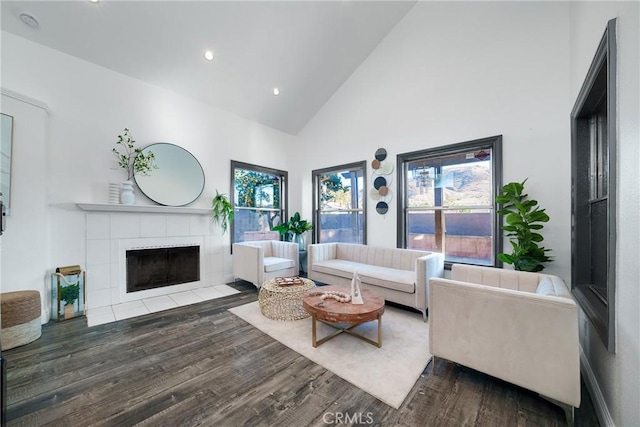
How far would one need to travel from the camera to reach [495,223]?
326 centimetres

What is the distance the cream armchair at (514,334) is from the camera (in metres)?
1.49

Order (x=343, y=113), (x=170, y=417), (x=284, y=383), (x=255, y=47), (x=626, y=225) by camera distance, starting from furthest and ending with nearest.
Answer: (x=343, y=113)
(x=255, y=47)
(x=284, y=383)
(x=170, y=417)
(x=626, y=225)

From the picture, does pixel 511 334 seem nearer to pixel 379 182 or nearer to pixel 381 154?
pixel 379 182

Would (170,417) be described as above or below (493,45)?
below

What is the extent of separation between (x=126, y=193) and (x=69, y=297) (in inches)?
55.1

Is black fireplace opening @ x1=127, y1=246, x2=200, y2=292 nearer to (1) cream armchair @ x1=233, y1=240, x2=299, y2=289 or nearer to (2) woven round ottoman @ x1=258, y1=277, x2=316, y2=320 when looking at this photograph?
(1) cream armchair @ x1=233, y1=240, x2=299, y2=289

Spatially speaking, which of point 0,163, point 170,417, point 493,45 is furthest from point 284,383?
point 493,45

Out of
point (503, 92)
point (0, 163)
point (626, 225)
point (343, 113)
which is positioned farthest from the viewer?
point (343, 113)

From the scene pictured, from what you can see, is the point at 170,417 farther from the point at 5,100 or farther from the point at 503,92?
the point at 503,92

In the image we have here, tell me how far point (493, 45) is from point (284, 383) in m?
4.51

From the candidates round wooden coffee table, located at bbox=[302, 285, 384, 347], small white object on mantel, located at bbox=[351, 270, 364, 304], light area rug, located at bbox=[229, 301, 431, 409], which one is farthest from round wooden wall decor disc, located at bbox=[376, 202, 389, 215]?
small white object on mantel, located at bbox=[351, 270, 364, 304]

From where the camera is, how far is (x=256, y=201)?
521cm

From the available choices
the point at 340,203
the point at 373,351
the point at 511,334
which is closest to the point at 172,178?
the point at 340,203

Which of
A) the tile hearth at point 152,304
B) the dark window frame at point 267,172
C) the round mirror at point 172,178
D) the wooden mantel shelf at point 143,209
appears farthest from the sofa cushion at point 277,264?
the round mirror at point 172,178
